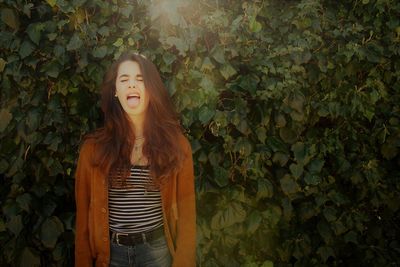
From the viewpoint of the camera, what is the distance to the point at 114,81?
7.97 feet

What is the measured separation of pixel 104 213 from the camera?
231cm

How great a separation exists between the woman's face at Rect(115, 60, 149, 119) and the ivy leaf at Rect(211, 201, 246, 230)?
90 cm

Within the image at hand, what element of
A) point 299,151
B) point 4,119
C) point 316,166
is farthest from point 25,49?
point 316,166

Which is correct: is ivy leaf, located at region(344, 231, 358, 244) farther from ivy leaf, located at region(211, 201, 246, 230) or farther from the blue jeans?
the blue jeans

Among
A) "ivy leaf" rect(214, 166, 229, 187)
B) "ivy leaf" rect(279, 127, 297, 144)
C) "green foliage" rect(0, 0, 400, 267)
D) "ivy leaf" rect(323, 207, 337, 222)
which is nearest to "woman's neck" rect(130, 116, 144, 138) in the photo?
"green foliage" rect(0, 0, 400, 267)

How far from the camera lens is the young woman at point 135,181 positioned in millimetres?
2316

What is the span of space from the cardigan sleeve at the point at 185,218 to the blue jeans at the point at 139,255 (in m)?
0.11

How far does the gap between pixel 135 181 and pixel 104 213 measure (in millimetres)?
222

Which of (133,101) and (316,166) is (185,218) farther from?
(316,166)

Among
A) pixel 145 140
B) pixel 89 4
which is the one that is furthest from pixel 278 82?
pixel 89 4

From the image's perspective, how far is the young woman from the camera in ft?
7.60

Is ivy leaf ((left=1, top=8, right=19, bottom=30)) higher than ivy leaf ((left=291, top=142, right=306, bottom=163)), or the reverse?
ivy leaf ((left=1, top=8, right=19, bottom=30))

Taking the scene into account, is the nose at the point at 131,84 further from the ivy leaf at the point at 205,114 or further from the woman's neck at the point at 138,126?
the ivy leaf at the point at 205,114

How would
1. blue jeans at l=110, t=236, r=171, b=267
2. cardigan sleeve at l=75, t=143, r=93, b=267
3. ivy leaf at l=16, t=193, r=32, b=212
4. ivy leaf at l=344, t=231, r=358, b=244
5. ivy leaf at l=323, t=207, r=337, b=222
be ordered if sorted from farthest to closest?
ivy leaf at l=344, t=231, r=358, b=244 < ivy leaf at l=323, t=207, r=337, b=222 < ivy leaf at l=16, t=193, r=32, b=212 < cardigan sleeve at l=75, t=143, r=93, b=267 < blue jeans at l=110, t=236, r=171, b=267
